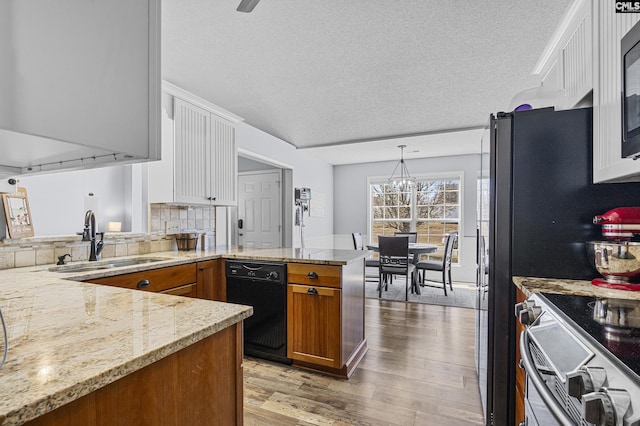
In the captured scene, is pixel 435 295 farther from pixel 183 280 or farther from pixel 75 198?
pixel 75 198

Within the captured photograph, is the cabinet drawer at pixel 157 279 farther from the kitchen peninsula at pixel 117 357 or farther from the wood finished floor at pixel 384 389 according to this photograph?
the wood finished floor at pixel 384 389

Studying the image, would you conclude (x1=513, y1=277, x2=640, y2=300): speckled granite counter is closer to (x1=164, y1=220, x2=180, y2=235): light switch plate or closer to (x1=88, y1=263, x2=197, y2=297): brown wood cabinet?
(x1=88, y1=263, x2=197, y2=297): brown wood cabinet

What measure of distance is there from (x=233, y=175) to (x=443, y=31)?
7.73 feet

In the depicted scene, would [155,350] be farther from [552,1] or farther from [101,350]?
[552,1]

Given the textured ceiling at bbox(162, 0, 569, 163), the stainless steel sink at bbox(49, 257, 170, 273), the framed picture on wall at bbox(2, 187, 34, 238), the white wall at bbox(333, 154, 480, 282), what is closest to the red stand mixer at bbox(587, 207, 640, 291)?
the textured ceiling at bbox(162, 0, 569, 163)

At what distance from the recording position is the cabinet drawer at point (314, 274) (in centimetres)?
221

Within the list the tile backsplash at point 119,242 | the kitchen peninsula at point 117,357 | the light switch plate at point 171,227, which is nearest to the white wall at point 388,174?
the tile backsplash at point 119,242

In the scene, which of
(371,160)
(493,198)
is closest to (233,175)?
(493,198)

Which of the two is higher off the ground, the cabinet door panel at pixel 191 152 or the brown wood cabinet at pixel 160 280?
the cabinet door panel at pixel 191 152

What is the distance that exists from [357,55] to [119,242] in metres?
2.52

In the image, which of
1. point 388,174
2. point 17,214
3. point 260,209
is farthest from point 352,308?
point 388,174

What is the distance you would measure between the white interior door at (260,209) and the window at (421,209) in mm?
2514

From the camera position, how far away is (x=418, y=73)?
9.01 ft

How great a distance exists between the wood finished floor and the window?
129 inches
